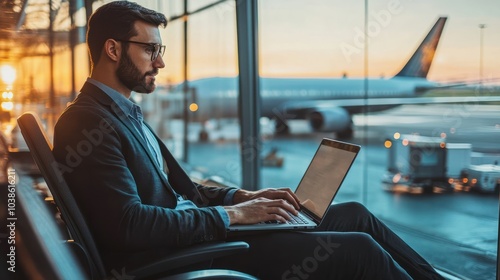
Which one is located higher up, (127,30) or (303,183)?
(127,30)

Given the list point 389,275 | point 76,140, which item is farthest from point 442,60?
point 76,140

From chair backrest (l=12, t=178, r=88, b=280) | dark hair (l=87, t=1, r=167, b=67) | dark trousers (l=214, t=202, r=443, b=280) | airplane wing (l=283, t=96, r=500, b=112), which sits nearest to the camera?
chair backrest (l=12, t=178, r=88, b=280)

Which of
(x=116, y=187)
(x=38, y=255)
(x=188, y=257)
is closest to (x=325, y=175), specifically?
(x=188, y=257)

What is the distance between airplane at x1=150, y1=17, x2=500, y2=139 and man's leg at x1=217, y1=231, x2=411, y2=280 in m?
2.91

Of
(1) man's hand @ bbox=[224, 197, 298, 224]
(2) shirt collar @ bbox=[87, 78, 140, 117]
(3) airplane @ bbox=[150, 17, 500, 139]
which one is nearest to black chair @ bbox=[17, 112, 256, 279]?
(1) man's hand @ bbox=[224, 197, 298, 224]

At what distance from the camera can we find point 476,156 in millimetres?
3287

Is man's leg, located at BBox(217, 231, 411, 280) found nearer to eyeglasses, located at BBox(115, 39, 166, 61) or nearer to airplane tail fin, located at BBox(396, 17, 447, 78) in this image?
eyeglasses, located at BBox(115, 39, 166, 61)

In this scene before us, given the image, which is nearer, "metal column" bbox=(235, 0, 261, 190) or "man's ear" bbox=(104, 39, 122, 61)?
"man's ear" bbox=(104, 39, 122, 61)

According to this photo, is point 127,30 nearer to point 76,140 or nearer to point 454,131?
point 76,140

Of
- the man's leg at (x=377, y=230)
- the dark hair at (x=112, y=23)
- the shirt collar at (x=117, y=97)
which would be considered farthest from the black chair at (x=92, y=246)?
the man's leg at (x=377, y=230)

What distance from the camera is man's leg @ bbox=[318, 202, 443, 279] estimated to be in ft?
5.25

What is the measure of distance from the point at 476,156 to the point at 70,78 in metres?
4.22

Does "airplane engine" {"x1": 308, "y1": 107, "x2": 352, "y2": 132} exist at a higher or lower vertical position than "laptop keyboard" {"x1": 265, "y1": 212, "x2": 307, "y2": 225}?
higher

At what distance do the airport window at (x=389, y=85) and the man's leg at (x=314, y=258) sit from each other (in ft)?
4.18
